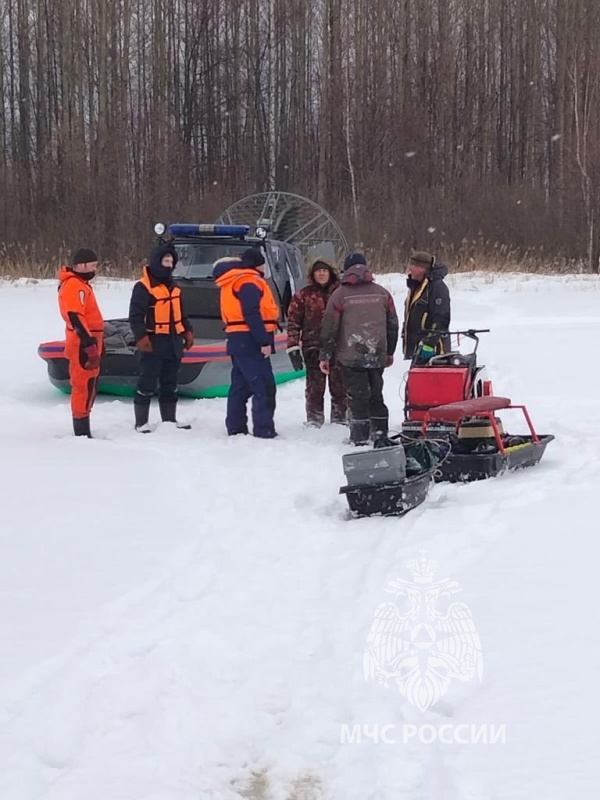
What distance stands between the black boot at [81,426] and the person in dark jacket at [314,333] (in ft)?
5.55

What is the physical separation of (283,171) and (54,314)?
16723 millimetres

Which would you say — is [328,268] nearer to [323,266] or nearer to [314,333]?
[323,266]

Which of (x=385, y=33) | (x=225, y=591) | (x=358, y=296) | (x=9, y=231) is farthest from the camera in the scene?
(x=385, y=33)

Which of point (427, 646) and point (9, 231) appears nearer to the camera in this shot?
point (427, 646)

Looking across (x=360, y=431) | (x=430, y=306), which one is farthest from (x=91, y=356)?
(x=430, y=306)

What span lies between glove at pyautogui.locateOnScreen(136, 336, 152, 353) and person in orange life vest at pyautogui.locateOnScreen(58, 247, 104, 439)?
32 centimetres

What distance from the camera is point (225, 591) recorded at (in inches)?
159

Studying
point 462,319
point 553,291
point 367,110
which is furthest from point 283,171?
point 462,319

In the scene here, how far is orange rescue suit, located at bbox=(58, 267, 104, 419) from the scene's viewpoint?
7.16m

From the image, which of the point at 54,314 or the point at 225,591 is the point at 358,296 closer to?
the point at 225,591

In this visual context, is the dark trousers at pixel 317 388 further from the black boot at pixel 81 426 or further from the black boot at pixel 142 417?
the black boot at pixel 81 426

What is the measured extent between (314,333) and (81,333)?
1.90m

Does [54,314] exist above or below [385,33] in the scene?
below

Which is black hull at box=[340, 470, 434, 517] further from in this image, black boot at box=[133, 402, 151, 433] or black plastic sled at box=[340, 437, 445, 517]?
black boot at box=[133, 402, 151, 433]
